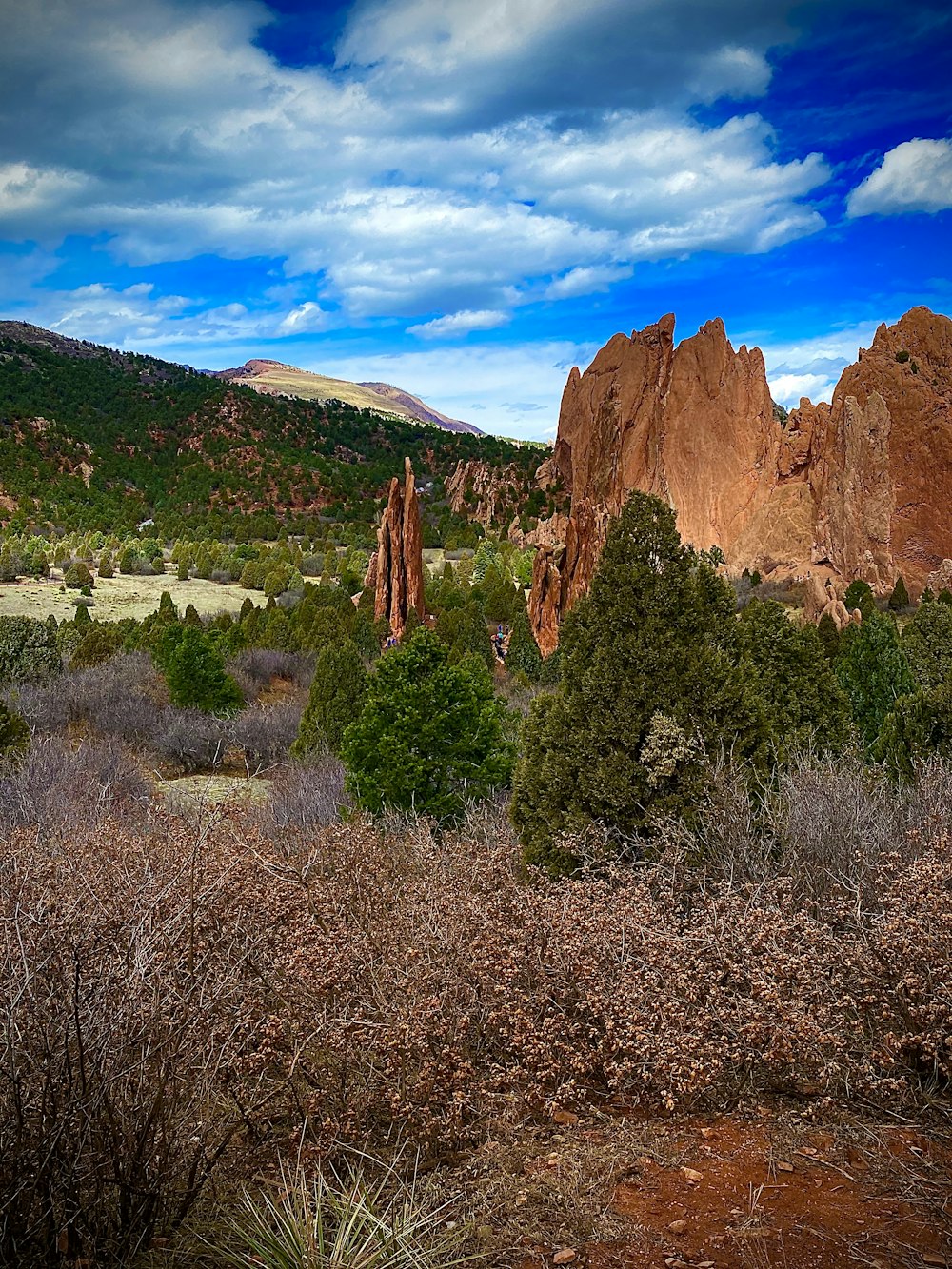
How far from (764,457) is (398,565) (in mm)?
33357

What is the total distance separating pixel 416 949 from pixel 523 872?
9.36 ft

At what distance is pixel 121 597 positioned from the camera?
48594 millimetres

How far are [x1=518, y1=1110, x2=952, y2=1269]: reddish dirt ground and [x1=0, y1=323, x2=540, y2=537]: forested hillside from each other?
71901 mm

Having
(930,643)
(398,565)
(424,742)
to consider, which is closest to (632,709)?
(424,742)

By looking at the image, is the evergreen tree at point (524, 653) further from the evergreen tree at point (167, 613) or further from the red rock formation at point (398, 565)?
the evergreen tree at point (167, 613)

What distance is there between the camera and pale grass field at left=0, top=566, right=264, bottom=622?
43.5 meters

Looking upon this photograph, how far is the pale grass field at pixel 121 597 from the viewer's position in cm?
4353

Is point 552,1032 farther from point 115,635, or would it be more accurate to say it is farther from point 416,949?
point 115,635

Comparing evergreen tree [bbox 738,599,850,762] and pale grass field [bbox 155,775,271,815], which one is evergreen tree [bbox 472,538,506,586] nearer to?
pale grass field [bbox 155,775,271,815]

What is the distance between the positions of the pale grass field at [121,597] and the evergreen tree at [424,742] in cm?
3199

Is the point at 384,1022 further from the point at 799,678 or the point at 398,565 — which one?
the point at 398,565

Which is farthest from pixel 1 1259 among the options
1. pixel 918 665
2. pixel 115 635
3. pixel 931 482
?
pixel 931 482

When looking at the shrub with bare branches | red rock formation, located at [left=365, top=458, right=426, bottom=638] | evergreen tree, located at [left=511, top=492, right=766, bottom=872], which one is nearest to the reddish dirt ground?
evergreen tree, located at [left=511, top=492, right=766, bottom=872]

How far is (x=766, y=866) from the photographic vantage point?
6.29 metres
